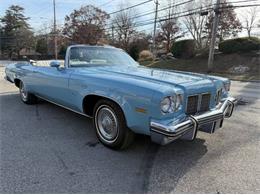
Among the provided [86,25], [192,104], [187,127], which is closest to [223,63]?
[192,104]

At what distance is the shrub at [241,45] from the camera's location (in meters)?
20.7

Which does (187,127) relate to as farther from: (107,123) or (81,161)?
(81,161)

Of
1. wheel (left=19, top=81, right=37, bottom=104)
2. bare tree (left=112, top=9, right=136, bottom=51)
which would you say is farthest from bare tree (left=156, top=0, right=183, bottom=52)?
wheel (left=19, top=81, right=37, bottom=104)

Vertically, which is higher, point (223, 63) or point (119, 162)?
point (223, 63)

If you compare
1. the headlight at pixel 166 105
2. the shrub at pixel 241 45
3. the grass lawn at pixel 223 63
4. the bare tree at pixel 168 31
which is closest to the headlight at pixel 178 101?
the headlight at pixel 166 105

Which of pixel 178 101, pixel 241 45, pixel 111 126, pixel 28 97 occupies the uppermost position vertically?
pixel 241 45

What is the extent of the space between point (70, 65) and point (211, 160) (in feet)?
9.16

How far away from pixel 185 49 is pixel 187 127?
22.7m

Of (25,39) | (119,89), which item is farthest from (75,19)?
(119,89)

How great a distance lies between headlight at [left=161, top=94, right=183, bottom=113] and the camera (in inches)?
107

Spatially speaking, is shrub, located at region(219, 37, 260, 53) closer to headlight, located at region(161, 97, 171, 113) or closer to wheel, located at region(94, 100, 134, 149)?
wheel, located at region(94, 100, 134, 149)

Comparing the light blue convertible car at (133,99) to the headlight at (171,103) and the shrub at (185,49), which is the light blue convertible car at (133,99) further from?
the shrub at (185,49)

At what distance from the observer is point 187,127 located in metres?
2.81

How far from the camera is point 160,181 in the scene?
2.62m
